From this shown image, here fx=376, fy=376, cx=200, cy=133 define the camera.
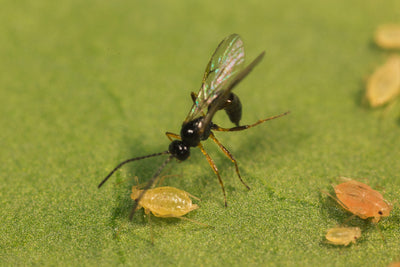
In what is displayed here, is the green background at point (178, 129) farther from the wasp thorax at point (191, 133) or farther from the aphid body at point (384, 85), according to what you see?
the wasp thorax at point (191, 133)

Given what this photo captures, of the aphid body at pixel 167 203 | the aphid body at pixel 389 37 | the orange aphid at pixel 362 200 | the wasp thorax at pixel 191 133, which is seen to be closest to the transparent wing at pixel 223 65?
the wasp thorax at pixel 191 133

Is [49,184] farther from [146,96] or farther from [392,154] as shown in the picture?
[392,154]

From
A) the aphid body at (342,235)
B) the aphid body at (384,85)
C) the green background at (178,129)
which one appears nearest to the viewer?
the aphid body at (342,235)

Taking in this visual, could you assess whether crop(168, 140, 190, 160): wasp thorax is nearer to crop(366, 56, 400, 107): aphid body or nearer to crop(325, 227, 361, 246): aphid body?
crop(325, 227, 361, 246): aphid body

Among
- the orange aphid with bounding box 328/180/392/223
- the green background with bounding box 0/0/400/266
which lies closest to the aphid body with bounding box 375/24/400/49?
the green background with bounding box 0/0/400/266

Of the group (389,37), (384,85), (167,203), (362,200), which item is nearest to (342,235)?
(362,200)

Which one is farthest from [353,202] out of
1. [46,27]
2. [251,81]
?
[46,27]
